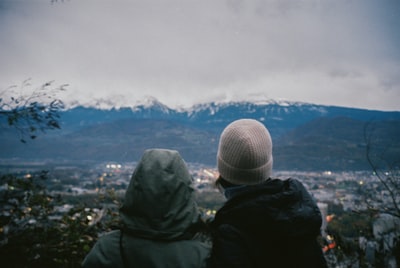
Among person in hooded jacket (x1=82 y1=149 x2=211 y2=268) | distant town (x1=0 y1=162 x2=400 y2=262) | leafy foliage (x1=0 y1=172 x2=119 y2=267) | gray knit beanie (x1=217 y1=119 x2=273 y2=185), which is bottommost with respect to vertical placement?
distant town (x1=0 y1=162 x2=400 y2=262)

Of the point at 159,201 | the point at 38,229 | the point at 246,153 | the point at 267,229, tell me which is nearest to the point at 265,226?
the point at 267,229

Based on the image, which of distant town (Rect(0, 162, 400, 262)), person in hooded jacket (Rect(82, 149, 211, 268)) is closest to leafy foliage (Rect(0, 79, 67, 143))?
distant town (Rect(0, 162, 400, 262))

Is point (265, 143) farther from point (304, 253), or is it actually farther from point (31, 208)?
point (31, 208)

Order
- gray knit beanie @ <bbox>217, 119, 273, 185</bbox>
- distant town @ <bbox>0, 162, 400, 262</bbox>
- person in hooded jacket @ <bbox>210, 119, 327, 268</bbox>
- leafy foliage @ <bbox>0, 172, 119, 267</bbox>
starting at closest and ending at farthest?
1. person in hooded jacket @ <bbox>210, 119, 327, 268</bbox>
2. gray knit beanie @ <bbox>217, 119, 273, 185</bbox>
3. leafy foliage @ <bbox>0, 172, 119, 267</bbox>
4. distant town @ <bbox>0, 162, 400, 262</bbox>

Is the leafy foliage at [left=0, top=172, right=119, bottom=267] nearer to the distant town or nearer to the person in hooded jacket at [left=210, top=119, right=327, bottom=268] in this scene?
the distant town

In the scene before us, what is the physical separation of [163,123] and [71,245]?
18137 centimetres

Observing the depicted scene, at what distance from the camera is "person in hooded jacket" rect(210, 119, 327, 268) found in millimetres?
1210

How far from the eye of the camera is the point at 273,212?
122 cm

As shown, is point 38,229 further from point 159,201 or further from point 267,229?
point 267,229

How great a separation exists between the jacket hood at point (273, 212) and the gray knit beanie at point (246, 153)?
153 millimetres

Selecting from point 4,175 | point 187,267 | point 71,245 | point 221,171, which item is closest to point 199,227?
point 187,267

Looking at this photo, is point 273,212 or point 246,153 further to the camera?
point 246,153

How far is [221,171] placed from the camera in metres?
1.56

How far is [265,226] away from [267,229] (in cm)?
2
